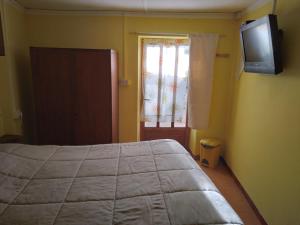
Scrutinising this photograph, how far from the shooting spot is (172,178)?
1.53 m

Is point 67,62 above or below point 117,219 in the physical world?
above

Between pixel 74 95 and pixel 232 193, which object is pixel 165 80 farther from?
pixel 232 193

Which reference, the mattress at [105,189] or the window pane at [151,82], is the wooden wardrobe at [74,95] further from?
the mattress at [105,189]

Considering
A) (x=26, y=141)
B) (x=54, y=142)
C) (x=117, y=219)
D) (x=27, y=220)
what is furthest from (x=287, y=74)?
(x=26, y=141)

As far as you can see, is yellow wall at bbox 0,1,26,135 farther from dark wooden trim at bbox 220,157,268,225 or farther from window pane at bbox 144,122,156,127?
dark wooden trim at bbox 220,157,268,225

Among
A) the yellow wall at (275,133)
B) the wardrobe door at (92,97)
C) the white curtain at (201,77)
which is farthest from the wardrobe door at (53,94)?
the yellow wall at (275,133)

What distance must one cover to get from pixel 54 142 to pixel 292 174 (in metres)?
2.72

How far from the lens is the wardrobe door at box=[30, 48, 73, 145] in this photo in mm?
2662

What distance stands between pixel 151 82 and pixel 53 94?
1.48 m

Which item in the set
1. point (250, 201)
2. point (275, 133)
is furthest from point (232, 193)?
point (275, 133)

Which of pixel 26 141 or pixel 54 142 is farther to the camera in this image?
pixel 26 141

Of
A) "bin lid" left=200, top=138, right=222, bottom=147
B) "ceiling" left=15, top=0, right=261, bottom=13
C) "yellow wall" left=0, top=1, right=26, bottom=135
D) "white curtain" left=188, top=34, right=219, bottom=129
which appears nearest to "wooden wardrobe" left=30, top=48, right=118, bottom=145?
"yellow wall" left=0, top=1, right=26, bottom=135

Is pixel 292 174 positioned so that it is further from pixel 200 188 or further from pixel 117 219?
pixel 117 219

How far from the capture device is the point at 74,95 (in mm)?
2768
